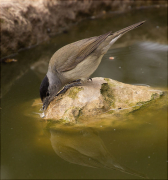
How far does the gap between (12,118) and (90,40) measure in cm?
195

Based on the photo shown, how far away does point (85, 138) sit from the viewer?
3.84 meters

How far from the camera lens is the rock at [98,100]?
4152mm

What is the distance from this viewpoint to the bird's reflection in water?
3.34m

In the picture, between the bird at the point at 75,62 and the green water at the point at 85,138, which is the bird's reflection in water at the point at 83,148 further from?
the bird at the point at 75,62

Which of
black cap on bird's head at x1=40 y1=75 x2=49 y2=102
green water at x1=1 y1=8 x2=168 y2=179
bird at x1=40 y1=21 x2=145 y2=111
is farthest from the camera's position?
bird at x1=40 y1=21 x2=145 y2=111

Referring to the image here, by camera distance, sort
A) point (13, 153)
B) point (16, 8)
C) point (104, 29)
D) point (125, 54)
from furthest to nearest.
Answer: point (104, 29)
point (16, 8)
point (125, 54)
point (13, 153)

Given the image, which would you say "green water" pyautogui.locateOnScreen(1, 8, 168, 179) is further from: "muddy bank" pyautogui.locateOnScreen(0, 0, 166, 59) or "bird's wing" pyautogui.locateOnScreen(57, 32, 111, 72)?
"muddy bank" pyautogui.locateOnScreen(0, 0, 166, 59)

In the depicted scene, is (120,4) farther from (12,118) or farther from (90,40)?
(12,118)

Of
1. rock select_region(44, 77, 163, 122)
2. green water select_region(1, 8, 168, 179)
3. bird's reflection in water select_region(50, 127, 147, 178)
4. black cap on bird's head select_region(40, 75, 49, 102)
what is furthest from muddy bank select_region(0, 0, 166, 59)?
bird's reflection in water select_region(50, 127, 147, 178)

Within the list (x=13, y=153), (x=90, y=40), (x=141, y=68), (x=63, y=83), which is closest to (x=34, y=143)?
(x=13, y=153)

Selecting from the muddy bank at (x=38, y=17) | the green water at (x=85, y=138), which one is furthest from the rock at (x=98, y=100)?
the muddy bank at (x=38, y=17)

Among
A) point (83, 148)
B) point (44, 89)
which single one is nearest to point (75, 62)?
point (44, 89)

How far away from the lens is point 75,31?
8406 mm

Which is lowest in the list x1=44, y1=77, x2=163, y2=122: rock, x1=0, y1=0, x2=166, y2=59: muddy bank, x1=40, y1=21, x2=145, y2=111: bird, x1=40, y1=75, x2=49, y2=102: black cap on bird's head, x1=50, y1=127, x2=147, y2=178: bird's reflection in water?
x1=50, y1=127, x2=147, y2=178: bird's reflection in water
